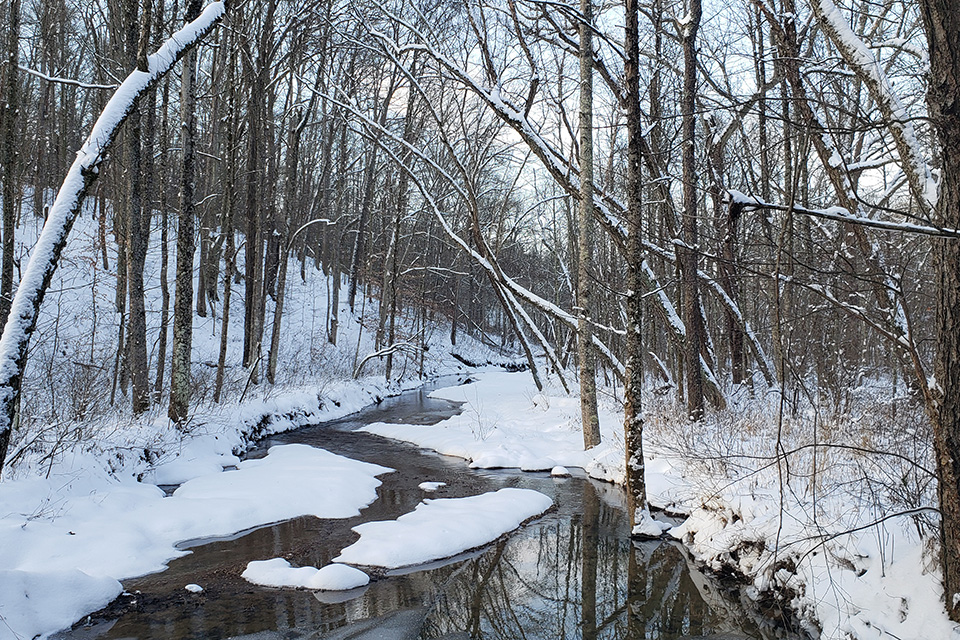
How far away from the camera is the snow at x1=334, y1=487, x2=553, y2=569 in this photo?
5777 mm

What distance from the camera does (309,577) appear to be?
204 inches

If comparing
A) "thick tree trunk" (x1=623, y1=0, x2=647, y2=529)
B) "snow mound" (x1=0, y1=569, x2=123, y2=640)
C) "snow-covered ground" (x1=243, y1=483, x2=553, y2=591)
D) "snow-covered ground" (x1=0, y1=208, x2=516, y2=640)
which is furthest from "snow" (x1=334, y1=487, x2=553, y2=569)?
"snow mound" (x1=0, y1=569, x2=123, y2=640)

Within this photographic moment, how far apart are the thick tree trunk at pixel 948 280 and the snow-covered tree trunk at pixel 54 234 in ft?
16.7

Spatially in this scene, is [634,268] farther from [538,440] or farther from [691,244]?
[538,440]

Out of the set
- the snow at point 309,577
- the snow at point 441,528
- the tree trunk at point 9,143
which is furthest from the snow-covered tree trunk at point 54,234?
the tree trunk at point 9,143

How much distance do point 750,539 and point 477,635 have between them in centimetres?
257

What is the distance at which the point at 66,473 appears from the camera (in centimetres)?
670

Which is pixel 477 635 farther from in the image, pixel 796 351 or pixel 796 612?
pixel 796 351

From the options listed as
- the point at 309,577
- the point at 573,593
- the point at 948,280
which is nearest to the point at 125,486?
the point at 309,577

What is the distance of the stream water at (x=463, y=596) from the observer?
4.37 metres

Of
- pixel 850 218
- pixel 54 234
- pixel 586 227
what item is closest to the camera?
pixel 850 218

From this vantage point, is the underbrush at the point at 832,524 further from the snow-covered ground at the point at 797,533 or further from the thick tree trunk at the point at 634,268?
the thick tree trunk at the point at 634,268

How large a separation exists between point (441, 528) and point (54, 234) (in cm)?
437

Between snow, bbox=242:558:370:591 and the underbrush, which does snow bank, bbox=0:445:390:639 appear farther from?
the underbrush
